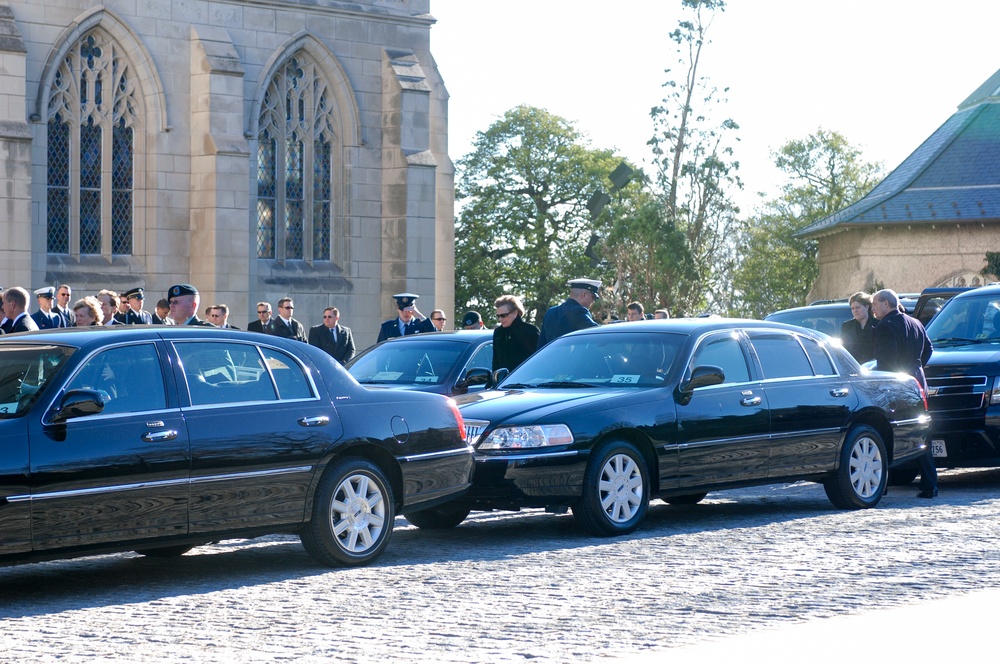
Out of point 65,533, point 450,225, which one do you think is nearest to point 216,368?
point 65,533

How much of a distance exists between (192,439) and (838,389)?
20.2ft

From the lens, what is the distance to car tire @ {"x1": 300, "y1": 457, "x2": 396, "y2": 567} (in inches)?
389

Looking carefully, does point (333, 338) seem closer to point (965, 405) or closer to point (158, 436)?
point (965, 405)

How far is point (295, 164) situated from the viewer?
32.8 m

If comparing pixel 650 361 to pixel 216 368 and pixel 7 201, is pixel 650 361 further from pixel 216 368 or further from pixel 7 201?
pixel 7 201

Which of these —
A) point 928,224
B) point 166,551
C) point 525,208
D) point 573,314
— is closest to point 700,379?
point 573,314

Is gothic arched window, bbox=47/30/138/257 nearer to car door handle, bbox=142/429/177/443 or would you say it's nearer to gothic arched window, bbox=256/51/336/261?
gothic arched window, bbox=256/51/336/261

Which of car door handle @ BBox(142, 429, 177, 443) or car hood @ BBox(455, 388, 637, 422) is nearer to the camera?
car door handle @ BBox(142, 429, 177, 443)

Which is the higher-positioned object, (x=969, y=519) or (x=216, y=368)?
(x=216, y=368)

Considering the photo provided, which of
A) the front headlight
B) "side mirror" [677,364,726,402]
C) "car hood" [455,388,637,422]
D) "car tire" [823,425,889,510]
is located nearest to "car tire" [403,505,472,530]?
"car hood" [455,388,637,422]

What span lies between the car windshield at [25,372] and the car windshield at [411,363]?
20.2 feet

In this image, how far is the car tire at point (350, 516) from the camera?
32.4 feet

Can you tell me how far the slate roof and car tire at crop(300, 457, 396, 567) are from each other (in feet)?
156

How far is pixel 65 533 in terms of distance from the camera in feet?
28.0
